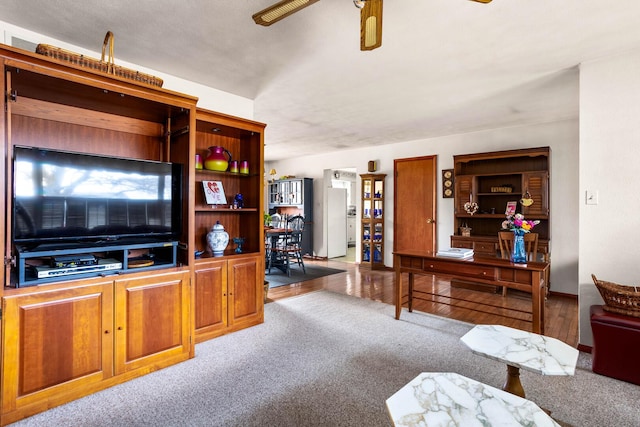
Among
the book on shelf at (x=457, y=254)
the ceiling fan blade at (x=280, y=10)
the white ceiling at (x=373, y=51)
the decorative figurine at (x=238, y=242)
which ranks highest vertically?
the white ceiling at (x=373, y=51)

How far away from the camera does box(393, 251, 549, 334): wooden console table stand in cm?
258

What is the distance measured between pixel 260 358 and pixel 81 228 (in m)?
1.63

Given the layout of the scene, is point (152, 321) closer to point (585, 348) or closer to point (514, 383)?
point (514, 383)

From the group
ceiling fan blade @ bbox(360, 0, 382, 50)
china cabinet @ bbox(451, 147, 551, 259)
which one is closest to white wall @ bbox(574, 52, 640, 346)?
china cabinet @ bbox(451, 147, 551, 259)

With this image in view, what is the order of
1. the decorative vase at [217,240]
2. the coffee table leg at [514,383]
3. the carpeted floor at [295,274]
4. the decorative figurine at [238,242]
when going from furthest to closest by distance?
the carpeted floor at [295,274] < the decorative figurine at [238,242] < the decorative vase at [217,240] < the coffee table leg at [514,383]

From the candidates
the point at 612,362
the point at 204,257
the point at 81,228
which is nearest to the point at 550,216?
the point at 612,362

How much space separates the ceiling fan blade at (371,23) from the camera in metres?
1.62

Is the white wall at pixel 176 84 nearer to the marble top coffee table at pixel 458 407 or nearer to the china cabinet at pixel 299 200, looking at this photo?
the marble top coffee table at pixel 458 407

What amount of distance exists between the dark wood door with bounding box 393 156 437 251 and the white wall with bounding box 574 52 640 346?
3.00 m

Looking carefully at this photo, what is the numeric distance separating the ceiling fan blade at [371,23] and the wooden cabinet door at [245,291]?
7.26 ft

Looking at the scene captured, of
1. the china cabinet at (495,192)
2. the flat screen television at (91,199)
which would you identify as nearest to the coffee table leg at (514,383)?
the flat screen television at (91,199)

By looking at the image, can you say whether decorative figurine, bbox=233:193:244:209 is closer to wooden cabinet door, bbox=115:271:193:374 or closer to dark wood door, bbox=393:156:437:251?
wooden cabinet door, bbox=115:271:193:374

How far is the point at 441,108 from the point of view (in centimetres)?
409

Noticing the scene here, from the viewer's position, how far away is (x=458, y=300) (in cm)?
421
